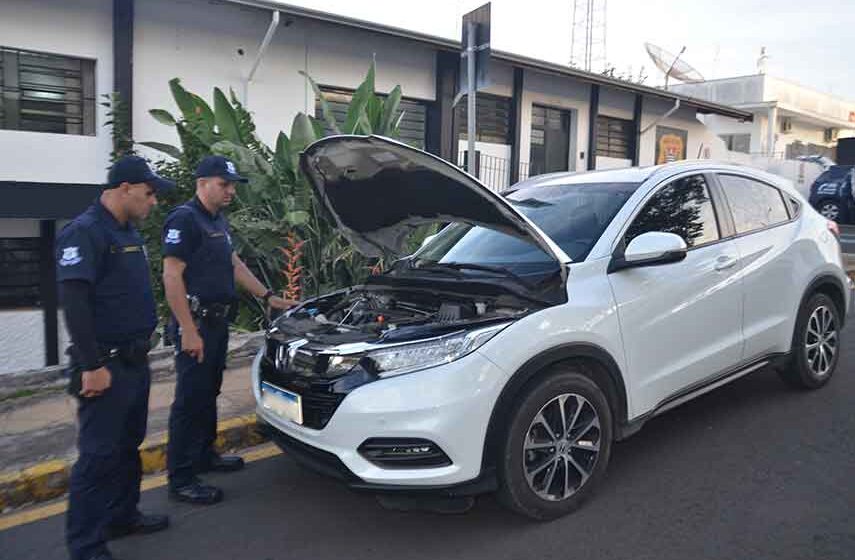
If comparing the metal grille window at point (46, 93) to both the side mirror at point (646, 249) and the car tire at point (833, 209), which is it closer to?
the side mirror at point (646, 249)

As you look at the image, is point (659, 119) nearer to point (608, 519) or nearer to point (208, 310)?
point (608, 519)

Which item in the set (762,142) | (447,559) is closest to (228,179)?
(447,559)

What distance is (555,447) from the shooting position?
10.6 ft

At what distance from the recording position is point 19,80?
827cm

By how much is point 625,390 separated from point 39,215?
7455 millimetres

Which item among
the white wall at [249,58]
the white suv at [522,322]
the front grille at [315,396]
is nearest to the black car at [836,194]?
the white wall at [249,58]

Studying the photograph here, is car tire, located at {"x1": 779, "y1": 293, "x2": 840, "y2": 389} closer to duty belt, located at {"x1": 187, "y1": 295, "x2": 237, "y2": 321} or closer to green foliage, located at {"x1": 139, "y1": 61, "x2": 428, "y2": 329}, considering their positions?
green foliage, located at {"x1": 139, "y1": 61, "x2": 428, "y2": 329}

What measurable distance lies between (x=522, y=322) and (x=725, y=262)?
178 centimetres

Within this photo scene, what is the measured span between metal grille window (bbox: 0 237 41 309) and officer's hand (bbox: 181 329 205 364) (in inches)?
266

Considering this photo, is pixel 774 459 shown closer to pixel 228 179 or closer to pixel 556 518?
pixel 556 518

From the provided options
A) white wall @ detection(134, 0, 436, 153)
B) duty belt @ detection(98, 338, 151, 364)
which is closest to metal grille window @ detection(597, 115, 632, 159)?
white wall @ detection(134, 0, 436, 153)

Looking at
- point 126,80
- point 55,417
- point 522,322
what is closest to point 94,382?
point 522,322

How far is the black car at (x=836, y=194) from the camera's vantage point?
16766 millimetres

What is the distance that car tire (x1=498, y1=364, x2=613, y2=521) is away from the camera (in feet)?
10.0
